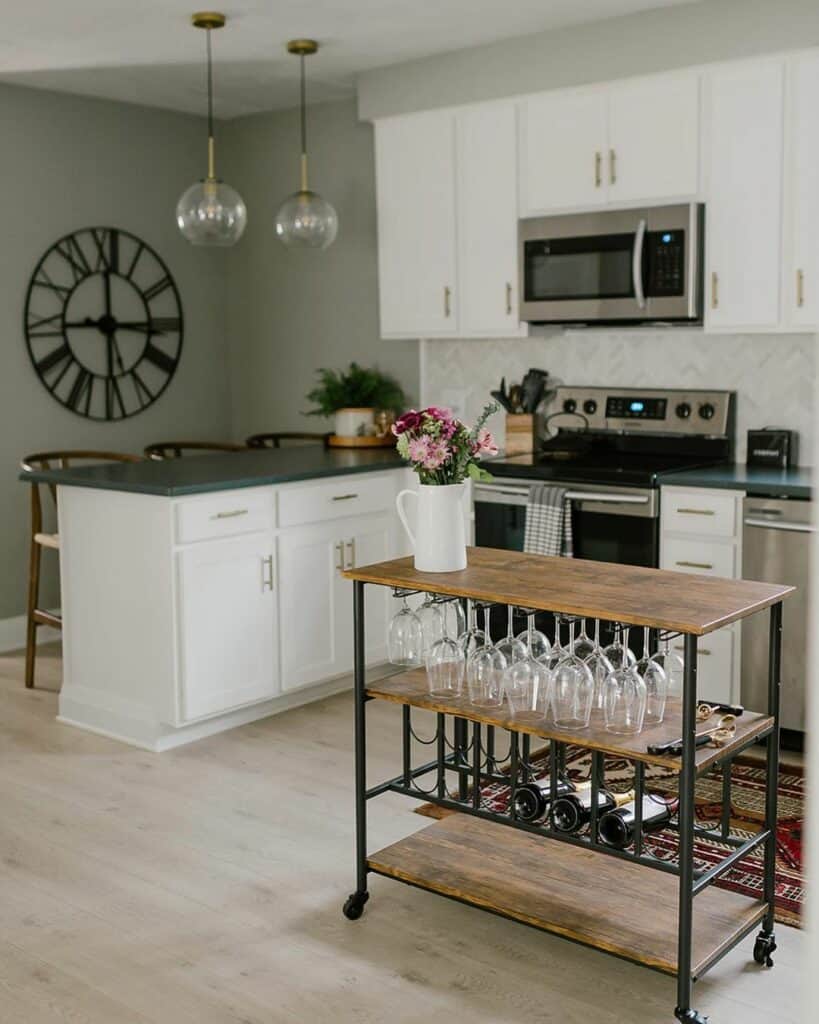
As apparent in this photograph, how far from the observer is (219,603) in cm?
423

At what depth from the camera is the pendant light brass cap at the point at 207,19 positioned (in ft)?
14.0

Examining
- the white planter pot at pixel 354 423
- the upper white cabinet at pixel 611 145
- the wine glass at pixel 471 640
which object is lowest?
the wine glass at pixel 471 640

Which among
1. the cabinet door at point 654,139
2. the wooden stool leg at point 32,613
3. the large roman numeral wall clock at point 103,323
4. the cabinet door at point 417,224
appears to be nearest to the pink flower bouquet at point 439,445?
the cabinet door at point 654,139

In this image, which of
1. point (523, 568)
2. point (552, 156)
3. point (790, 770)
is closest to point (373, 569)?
point (523, 568)

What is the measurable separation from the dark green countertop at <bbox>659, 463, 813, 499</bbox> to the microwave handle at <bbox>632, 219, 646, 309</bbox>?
2.24 ft

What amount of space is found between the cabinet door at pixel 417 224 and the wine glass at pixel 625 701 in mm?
2848

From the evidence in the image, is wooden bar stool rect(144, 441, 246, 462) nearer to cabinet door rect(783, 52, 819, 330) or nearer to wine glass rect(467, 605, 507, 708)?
cabinet door rect(783, 52, 819, 330)

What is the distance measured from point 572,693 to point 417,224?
122 inches

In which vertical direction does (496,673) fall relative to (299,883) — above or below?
above

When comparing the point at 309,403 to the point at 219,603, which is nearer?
the point at 219,603

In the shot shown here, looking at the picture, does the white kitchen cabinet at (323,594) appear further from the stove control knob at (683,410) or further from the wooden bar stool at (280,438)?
the stove control knob at (683,410)

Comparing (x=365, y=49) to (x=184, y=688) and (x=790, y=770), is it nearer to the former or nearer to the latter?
(x=184, y=688)

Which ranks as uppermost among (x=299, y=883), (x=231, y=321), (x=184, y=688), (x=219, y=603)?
(x=231, y=321)

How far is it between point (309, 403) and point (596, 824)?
394cm
